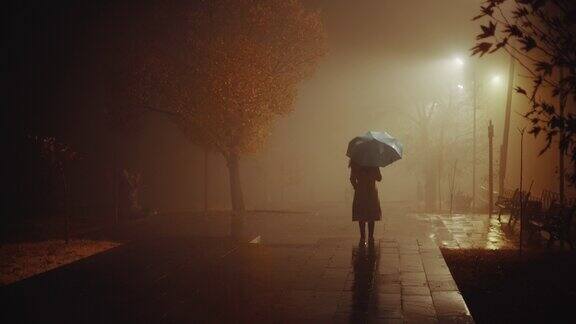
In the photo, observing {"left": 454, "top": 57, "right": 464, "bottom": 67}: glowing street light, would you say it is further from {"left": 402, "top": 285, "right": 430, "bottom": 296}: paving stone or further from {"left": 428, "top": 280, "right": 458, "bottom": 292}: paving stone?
{"left": 402, "top": 285, "right": 430, "bottom": 296}: paving stone

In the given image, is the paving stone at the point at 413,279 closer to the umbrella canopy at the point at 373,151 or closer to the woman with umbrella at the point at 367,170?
the woman with umbrella at the point at 367,170

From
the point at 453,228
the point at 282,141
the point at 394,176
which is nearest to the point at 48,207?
the point at 453,228

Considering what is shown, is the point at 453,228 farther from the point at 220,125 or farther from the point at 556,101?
the point at 220,125

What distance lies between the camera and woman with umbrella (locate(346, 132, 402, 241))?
9.84 metres

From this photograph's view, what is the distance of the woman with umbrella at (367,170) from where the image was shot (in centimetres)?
984

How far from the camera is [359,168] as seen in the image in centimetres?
1009

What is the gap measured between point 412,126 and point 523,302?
27426 mm

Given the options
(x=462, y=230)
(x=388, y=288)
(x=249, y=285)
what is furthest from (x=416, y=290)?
(x=462, y=230)

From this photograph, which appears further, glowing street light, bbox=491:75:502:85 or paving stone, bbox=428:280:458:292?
glowing street light, bbox=491:75:502:85

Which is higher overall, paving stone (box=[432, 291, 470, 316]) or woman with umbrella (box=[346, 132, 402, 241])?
woman with umbrella (box=[346, 132, 402, 241])

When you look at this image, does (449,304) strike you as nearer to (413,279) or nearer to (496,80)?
(413,279)

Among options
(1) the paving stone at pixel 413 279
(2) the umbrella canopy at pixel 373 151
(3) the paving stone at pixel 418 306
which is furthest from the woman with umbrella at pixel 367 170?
(3) the paving stone at pixel 418 306

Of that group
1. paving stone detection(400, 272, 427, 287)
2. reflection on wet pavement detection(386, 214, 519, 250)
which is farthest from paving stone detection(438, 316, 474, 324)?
reflection on wet pavement detection(386, 214, 519, 250)

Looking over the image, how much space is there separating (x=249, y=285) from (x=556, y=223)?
6441 mm
